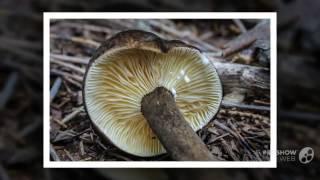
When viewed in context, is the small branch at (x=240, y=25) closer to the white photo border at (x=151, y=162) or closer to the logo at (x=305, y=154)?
the white photo border at (x=151, y=162)

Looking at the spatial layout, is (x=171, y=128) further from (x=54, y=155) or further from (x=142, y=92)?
(x=54, y=155)

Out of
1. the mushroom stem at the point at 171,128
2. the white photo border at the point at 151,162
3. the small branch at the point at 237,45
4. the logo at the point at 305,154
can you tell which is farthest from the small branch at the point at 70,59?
the logo at the point at 305,154

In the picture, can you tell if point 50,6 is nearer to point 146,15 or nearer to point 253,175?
point 146,15

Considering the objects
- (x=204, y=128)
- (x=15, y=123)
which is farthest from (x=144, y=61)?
(x=15, y=123)

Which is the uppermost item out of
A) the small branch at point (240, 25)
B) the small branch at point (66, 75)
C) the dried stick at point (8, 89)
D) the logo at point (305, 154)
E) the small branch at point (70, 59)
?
the small branch at point (240, 25)

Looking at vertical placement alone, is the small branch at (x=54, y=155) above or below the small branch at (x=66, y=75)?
below

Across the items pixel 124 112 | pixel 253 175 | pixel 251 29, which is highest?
pixel 251 29
